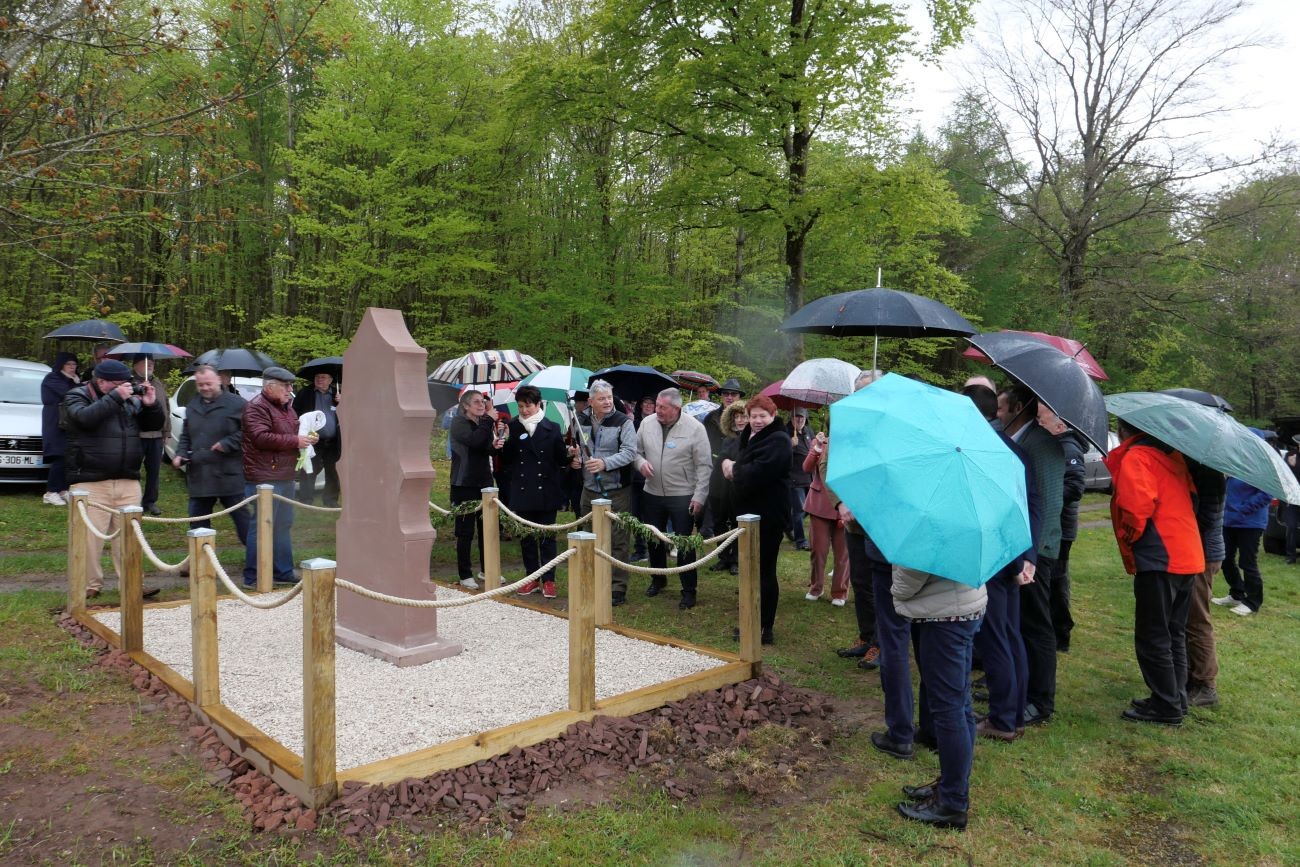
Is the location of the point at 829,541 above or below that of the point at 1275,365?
below

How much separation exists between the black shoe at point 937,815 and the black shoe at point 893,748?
69cm

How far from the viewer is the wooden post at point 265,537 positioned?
25.0 ft

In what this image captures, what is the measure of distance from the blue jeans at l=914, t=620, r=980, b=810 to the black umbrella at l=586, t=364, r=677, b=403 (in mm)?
6892

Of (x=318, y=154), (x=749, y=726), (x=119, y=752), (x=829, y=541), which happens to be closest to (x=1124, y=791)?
(x=749, y=726)

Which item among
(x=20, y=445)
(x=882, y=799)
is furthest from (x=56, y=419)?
(x=882, y=799)

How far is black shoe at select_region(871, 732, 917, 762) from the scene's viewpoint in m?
4.61

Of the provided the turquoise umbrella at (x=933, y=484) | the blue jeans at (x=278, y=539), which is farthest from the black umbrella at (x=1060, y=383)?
the blue jeans at (x=278, y=539)

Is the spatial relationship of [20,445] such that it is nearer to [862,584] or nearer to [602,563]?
[602,563]

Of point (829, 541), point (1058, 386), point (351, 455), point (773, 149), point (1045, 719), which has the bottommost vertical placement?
point (1045, 719)

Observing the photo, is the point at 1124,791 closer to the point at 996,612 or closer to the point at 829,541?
the point at 996,612

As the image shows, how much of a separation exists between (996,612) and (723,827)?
1.97m

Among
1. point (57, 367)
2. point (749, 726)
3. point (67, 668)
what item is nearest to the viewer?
point (749, 726)

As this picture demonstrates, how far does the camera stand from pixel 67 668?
5.56m

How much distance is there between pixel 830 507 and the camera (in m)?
7.29
